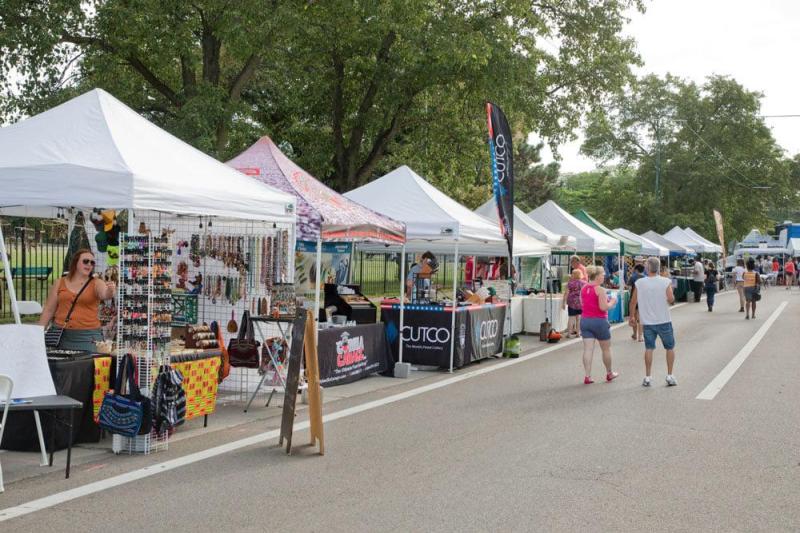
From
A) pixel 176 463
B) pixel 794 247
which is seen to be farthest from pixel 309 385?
pixel 794 247

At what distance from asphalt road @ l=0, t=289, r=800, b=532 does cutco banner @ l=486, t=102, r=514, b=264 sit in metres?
4.60

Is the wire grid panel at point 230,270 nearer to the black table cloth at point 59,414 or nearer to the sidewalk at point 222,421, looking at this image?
the sidewalk at point 222,421

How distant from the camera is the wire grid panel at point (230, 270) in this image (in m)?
11.2

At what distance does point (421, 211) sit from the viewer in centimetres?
1393

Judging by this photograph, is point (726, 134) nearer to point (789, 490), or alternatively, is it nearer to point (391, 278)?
point (391, 278)

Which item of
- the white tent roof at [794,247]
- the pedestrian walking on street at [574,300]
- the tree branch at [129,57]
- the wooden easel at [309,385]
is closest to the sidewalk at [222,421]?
the wooden easel at [309,385]

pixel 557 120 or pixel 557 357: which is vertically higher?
pixel 557 120

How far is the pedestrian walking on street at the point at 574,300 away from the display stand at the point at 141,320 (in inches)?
435

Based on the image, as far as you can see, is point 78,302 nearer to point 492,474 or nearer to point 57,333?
point 57,333

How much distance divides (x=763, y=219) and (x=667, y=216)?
28.8 ft

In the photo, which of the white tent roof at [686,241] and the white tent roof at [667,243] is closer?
the white tent roof at [667,243]

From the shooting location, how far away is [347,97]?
1063 inches

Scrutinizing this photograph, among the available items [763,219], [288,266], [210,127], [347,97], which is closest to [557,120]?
[347,97]

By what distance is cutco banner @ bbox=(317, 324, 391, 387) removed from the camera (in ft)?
37.7
